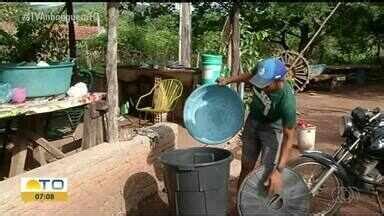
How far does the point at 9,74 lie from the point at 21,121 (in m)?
0.79

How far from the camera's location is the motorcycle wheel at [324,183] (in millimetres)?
4711

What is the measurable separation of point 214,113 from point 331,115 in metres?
6.34

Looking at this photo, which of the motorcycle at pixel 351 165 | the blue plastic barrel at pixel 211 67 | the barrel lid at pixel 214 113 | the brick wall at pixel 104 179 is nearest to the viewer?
the brick wall at pixel 104 179

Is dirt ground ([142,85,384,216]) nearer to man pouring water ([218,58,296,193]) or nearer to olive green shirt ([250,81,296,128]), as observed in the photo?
man pouring water ([218,58,296,193])

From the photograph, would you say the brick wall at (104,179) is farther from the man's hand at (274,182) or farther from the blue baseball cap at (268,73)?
the blue baseball cap at (268,73)

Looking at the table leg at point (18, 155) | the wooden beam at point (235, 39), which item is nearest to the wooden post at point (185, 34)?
the wooden beam at point (235, 39)

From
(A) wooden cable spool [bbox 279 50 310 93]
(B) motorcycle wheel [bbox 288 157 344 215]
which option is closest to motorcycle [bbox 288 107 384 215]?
(B) motorcycle wheel [bbox 288 157 344 215]

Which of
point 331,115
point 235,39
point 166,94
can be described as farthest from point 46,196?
point 331,115

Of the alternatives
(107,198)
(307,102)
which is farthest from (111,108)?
(307,102)

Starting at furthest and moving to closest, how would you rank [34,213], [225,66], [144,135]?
[225,66], [144,135], [34,213]

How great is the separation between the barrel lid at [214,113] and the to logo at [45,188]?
135 centimetres

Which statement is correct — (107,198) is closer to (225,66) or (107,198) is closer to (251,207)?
(251,207)

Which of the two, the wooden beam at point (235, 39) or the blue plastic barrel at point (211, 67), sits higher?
the wooden beam at point (235, 39)

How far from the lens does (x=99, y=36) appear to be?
45.7ft
